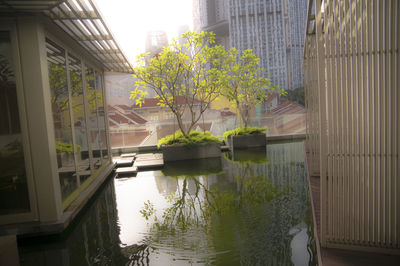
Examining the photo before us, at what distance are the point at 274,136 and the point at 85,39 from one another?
1210 cm

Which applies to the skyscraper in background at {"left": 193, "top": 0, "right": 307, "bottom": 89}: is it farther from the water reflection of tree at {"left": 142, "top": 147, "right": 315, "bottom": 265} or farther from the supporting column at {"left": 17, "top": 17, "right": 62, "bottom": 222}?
the supporting column at {"left": 17, "top": 17, "right": 62, "bottom": 222}

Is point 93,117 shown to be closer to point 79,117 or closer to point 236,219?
point 79,117

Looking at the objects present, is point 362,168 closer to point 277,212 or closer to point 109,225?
point 277,212

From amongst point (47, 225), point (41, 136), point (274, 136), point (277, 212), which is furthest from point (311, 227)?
point (274, 136)

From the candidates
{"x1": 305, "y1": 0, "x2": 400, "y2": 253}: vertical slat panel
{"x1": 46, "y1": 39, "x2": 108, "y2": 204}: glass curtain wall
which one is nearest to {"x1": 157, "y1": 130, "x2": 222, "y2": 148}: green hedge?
{"x1": 46, "y1": 39, "x2": 108, "y2": 204}: glass curtain wall

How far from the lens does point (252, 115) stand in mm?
17000

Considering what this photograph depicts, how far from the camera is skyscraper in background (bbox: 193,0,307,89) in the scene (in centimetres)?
3794

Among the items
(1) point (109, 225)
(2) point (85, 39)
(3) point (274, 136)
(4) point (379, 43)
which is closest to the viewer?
(4) point (379, 43)

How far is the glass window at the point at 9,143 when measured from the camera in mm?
4750

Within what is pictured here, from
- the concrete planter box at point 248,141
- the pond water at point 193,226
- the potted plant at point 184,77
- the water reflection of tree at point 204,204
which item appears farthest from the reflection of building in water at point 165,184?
the concrete planter box at point 248,141

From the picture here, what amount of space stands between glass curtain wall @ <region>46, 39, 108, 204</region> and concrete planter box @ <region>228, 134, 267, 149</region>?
6753 millimetres

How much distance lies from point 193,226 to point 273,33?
132 feet

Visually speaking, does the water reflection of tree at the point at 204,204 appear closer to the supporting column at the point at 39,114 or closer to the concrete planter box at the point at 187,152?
the supporting column at the point at 39,114

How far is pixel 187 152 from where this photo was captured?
11.9 metres
